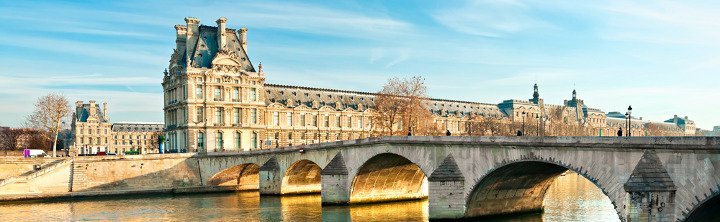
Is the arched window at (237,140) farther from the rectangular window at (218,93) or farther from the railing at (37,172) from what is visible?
the railing at (37,172)

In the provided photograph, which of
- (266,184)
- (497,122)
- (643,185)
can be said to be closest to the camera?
(643,185)

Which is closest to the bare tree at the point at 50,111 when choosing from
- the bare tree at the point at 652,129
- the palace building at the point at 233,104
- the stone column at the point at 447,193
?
the palace building at the point at 233,104

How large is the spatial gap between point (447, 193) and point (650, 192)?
14.7 metres

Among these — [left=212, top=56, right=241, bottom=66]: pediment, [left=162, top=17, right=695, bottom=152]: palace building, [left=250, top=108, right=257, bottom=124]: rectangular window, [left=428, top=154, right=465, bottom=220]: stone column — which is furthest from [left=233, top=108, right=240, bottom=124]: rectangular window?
[left=428, top=154, right=465, bottom=220]: stone column

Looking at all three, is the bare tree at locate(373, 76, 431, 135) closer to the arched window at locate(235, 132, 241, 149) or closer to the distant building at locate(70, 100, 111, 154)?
the arched window at locate(235, 132, 241, 149)

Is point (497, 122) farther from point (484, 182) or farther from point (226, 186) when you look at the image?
point (484, 182)

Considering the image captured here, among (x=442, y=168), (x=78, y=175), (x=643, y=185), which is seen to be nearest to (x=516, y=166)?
(x=442, y=168)

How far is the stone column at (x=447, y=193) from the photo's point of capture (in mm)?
40625

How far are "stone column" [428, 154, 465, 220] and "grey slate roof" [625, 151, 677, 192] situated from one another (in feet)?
42.2

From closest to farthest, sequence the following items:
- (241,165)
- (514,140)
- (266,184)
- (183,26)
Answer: (514,140) < (266,184) < (241,165) < (183,26)

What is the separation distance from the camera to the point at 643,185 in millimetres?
28547

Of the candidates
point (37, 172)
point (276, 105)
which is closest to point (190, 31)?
point (276, 105)

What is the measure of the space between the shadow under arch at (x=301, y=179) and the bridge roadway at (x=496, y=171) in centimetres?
11

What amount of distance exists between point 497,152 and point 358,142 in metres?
16.4
